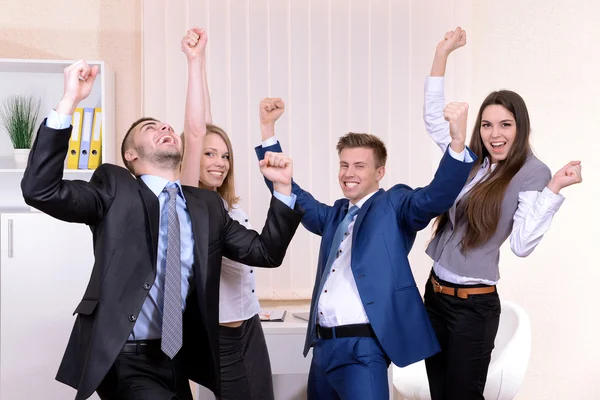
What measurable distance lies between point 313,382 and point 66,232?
173 centimetres

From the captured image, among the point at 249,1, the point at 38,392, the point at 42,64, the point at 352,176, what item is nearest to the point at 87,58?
the point at 42,64

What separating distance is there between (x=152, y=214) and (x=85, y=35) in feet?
7.89

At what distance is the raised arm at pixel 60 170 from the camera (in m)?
1.94

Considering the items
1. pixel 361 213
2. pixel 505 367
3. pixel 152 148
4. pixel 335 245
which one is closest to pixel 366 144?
pixel 361 213

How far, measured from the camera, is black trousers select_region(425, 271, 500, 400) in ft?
8.64

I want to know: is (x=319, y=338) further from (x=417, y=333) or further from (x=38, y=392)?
(x=38, y=392)

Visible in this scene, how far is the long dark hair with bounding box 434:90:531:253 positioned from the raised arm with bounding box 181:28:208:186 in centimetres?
96

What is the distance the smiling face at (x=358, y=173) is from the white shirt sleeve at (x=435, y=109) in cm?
29

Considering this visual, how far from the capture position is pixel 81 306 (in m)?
2.05

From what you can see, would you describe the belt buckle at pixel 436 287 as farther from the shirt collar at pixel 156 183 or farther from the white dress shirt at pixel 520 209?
the shirt collar at pixel 156 183

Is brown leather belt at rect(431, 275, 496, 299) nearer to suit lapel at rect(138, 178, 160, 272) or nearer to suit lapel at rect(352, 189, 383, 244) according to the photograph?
suit lapel at rect(352, 189, 383, 244)

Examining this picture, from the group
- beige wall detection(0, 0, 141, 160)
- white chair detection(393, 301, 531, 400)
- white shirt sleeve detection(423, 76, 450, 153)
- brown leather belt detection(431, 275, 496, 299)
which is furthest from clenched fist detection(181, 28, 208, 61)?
white chair detection(393, 301, 531, 400)

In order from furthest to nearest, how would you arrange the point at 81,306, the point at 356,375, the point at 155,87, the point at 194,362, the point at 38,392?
the point at 155,87 → the point at 38,392 → the point at 356,375 → the point at 194,362 → the point at 81,306

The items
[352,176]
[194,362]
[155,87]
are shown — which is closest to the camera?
[194,362]
